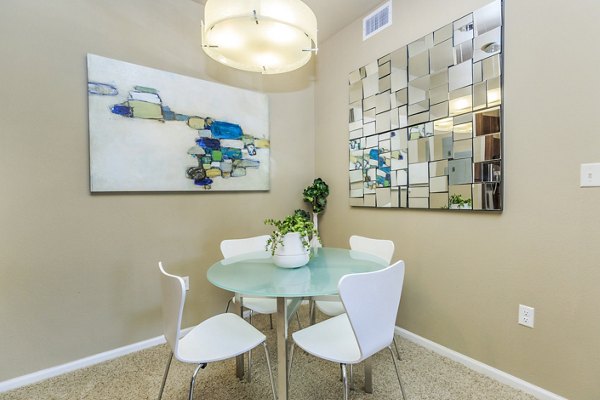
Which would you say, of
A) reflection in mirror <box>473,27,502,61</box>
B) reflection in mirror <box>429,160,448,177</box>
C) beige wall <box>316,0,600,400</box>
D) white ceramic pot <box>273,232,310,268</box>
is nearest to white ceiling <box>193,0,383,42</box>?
beige wall <box>316,0,600,400</box>

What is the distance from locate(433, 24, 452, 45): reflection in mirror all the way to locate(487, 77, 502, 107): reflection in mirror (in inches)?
17.7

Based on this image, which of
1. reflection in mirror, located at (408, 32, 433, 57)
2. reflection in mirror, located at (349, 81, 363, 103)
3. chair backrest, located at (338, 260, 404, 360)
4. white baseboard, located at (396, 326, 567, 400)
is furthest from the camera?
reflection in mirror, located at (349, 81, 363, 103)

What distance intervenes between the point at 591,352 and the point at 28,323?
121 inches

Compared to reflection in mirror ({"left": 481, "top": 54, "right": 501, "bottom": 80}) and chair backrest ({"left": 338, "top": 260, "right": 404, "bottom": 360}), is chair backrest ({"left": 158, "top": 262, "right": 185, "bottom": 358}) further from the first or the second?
reflection in mirror ({"left": 481, "top": 54, "right": 501, "bottom": 80})

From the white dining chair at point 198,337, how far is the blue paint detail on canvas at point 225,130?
1.34 m

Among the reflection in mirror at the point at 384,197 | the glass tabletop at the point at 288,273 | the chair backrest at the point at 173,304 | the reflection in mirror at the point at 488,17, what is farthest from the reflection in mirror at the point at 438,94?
the chair backrest at the point at 173,304

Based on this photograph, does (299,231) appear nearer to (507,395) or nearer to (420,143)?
(420,143)

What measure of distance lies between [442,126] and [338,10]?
4.53 feet

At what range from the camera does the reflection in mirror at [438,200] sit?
1916mm

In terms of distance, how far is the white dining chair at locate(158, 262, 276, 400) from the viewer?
3.80ft

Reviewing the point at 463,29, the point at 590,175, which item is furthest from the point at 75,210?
the point at 590,175

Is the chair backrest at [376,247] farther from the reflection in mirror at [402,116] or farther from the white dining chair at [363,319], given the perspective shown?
the reflection in mirror at [402,116]

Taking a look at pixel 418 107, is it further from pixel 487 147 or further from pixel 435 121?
pixel 487 147

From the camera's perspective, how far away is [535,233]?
1534mm
